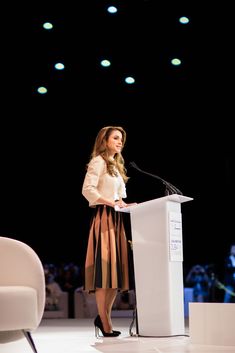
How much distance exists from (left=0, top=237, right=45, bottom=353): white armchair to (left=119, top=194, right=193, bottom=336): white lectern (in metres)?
1.12

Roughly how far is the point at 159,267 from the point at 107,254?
405mm

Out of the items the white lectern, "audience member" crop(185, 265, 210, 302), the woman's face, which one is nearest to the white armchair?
the white lectern

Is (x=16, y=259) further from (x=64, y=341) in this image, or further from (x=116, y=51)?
(x=116, y=51)

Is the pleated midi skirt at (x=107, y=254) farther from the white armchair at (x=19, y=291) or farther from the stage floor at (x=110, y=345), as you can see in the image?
the white armchair at (x=19, y=291)

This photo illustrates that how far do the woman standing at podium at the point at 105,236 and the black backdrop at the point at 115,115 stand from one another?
2.33 metres

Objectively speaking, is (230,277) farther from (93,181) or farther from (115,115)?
(93,181)

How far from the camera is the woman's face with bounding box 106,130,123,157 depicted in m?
4.11

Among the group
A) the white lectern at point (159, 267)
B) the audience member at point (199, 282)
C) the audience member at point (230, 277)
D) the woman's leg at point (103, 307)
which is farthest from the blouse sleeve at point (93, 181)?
the audience member at point (199, 282)

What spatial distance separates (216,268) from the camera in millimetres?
7488

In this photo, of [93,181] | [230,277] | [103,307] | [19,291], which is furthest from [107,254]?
[230,277]

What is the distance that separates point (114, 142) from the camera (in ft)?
13.5

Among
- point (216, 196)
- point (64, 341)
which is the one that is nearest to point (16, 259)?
point (64, 341)

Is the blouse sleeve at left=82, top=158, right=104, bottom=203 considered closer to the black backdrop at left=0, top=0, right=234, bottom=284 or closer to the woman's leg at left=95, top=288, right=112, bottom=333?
the woman's leg at left=95, top=288, right=112, bottom=333

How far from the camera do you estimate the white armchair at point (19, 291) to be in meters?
2.53
